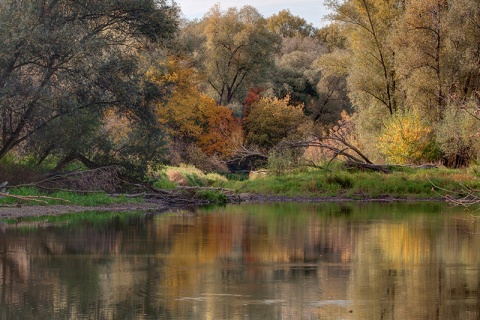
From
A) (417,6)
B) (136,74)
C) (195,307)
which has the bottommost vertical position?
(195,307)

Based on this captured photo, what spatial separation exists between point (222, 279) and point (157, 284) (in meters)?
1.27

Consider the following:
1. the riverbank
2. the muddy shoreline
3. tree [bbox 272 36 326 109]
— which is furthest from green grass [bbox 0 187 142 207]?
tree [bbox 272 36 326 109]

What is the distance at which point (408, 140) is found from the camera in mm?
44344

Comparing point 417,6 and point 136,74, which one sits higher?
point 417,6

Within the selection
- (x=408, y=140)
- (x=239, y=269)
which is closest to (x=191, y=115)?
(x=408, y=140)

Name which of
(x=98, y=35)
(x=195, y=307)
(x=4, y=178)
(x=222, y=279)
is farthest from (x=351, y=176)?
(x=195, y=307)

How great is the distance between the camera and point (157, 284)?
1358 centimetres

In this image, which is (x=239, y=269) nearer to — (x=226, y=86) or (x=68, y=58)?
(x=68, y=58)

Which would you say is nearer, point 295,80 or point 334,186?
point 334,186

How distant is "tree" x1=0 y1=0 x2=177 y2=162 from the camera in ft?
92.3

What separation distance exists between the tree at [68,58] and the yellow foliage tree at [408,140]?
16.7 m

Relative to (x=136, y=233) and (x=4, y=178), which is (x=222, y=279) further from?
(x=4, y=178)

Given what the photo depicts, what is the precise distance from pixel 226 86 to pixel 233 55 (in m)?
3.26

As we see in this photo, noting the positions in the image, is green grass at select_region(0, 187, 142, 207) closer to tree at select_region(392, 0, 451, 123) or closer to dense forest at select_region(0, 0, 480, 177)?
dense forest at select_region(0, 0, 480, 177)
